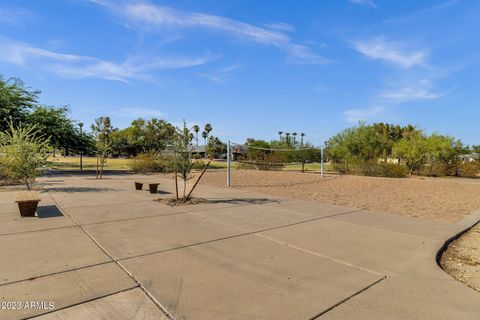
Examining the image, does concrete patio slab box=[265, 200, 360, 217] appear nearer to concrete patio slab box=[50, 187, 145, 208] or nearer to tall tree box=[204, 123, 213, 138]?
concrete patio slab box=[50, 187, 145, 208]

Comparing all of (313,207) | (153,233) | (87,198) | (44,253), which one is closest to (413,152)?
(313,207)

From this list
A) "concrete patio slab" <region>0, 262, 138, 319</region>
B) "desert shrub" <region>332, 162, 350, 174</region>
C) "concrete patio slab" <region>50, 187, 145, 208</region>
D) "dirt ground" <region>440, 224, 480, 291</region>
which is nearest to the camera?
"concrete patio slab" <region>0, 262, 138, 319</region>

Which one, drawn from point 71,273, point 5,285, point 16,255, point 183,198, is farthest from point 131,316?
point 183,198

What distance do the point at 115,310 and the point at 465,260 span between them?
524cm

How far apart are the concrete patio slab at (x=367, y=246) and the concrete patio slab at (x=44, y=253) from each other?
3.17 meters

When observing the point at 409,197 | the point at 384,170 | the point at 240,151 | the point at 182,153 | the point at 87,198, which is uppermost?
the point at 240,151

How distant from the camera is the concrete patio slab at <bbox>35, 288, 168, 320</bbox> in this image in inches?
120

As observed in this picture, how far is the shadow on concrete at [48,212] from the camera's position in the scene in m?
7.56

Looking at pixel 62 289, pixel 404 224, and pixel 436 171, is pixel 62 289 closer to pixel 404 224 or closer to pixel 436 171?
pixel 404 224

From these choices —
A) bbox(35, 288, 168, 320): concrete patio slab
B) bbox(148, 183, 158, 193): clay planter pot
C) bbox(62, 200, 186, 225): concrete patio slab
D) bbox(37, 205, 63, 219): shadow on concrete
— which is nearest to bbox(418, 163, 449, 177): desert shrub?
bbox(148, 183, 158, 193): clay planter pot

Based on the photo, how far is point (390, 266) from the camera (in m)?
4.72

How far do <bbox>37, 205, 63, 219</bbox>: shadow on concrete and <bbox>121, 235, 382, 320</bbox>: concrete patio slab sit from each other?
409cm

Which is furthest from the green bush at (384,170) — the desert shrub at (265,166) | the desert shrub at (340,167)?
the desert shrub at (265,166)

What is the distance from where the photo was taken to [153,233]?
6.14 m
